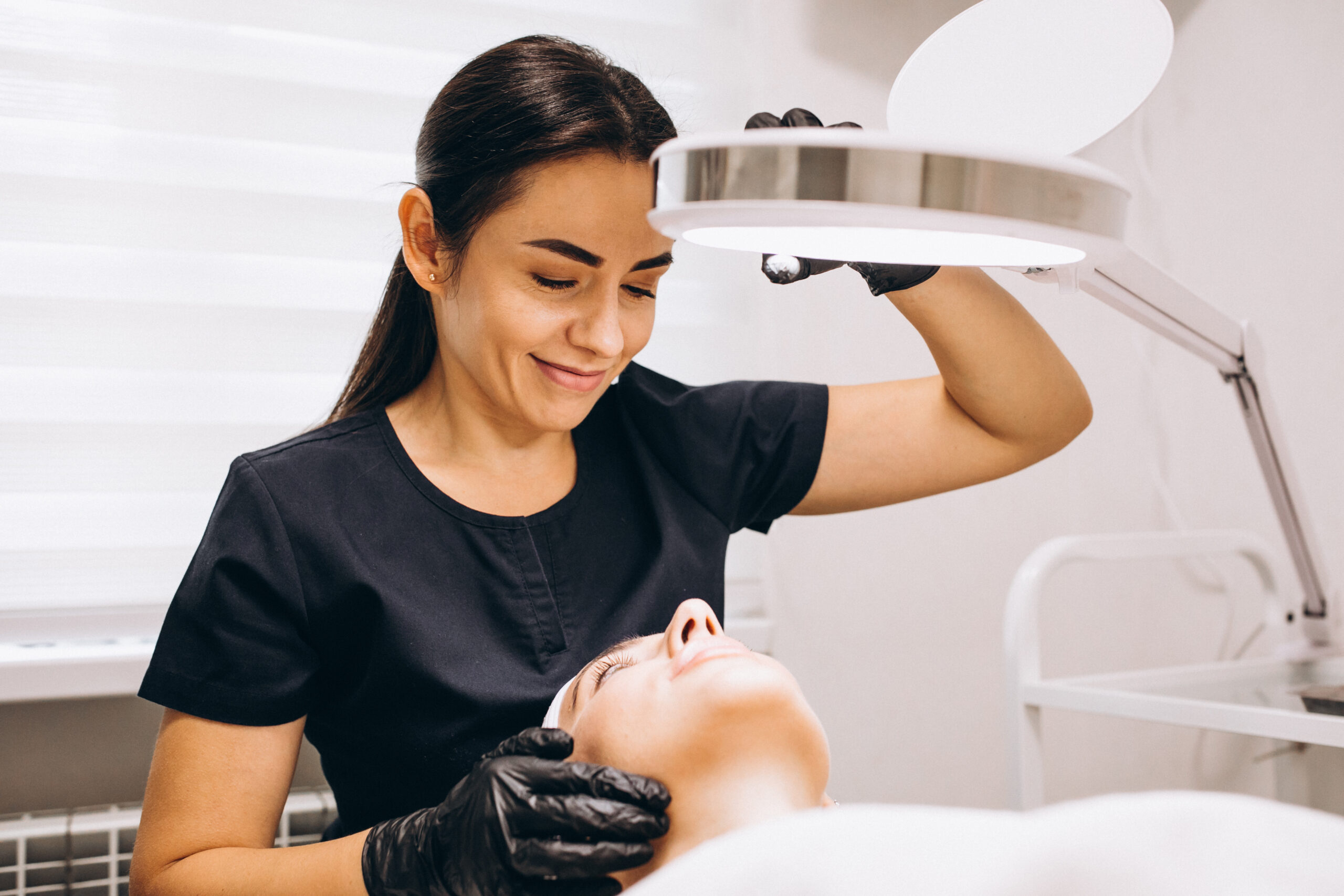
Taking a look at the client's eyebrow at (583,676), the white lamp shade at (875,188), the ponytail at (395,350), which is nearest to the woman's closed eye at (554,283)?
the ponytail at (395,350)

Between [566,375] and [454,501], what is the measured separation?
20 centimetres

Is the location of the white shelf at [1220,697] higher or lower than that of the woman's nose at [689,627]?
lower

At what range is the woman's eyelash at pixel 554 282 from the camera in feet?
3.19

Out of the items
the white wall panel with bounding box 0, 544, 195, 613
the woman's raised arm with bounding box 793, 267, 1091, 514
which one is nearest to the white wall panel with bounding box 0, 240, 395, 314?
the white wall panel with bounding box 0, 544, 195, 613

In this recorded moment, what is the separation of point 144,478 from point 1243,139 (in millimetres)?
2080

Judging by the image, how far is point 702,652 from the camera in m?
0.80

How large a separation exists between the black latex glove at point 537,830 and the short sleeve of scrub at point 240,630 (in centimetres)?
26

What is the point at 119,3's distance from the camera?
58.1 inches

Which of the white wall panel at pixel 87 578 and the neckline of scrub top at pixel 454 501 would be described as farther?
the white wall panel at pixel 87 578

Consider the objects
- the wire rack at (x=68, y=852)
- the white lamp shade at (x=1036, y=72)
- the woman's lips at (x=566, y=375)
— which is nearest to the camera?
the white lamp shade at (x=1036, y=72)

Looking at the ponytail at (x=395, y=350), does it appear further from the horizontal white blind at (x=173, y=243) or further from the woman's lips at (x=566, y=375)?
the horizontal white blind at (x=173, y=243)

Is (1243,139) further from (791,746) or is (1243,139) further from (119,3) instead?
(119,3)

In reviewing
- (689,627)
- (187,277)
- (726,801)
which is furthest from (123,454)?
(726,801)

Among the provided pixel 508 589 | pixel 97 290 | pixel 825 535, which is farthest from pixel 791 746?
pixel 97 290
